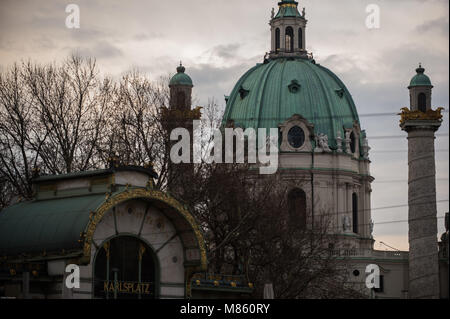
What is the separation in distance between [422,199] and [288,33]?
48.0m

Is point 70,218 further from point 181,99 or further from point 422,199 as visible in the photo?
point 422,199

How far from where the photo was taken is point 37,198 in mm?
49469

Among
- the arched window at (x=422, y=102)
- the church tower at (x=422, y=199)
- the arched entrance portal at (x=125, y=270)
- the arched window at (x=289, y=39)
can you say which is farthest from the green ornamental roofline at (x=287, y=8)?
the arched entrance portal at (x=125, y=270)

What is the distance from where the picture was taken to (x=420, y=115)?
9262 cm

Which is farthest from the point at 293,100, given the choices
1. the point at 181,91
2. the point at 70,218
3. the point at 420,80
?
the point at 70,218

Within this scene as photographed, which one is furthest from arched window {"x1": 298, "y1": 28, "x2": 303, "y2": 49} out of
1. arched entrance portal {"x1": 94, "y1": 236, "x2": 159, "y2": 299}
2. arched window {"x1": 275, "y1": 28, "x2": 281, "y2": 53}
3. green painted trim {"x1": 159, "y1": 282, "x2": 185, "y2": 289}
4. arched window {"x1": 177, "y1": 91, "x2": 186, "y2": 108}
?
arched entrance portal {"x1": 94, "y1": 236, "x2": 159, "y2": 299}

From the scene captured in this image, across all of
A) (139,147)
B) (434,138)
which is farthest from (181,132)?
(434,138)

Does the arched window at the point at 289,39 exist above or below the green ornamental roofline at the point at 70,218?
above

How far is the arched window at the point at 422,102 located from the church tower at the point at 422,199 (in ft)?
1.55

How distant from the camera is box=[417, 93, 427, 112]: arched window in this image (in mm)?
94625

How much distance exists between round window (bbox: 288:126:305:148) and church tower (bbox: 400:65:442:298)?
33.2 m

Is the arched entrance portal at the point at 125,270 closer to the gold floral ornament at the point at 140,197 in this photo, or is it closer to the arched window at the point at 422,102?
the gold floral ornament at the point at 140,197

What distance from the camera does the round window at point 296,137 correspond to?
127m
